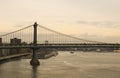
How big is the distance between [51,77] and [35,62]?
22525 mm

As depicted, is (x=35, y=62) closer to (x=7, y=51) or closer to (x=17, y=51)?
(x=7, y=51)

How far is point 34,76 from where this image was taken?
1668 inches

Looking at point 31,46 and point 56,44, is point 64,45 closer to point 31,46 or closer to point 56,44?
point 56,44

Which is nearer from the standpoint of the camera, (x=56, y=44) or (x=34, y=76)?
(x=34, y=76)

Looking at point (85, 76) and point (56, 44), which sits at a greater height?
point (56, 44)

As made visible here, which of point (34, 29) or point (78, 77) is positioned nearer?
point (78, 77)

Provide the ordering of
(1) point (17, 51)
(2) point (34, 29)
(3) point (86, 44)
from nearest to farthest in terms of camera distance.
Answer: (3) point (86, 44) < (2) point (34, 29) < (1) point (17, 51)

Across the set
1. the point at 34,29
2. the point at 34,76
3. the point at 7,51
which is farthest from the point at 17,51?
the point at 34,76

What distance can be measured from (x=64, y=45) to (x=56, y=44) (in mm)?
1775

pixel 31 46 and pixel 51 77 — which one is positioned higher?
pixel 31 46

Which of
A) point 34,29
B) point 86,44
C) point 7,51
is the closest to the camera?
point 86,44

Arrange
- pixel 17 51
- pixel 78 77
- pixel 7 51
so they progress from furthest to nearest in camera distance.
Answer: pixel 17 51 < pixel 7 51 < pixel 78 77

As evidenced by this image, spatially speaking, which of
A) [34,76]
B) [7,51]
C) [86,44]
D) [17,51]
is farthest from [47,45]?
[17,51]

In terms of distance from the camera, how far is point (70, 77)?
134ft
